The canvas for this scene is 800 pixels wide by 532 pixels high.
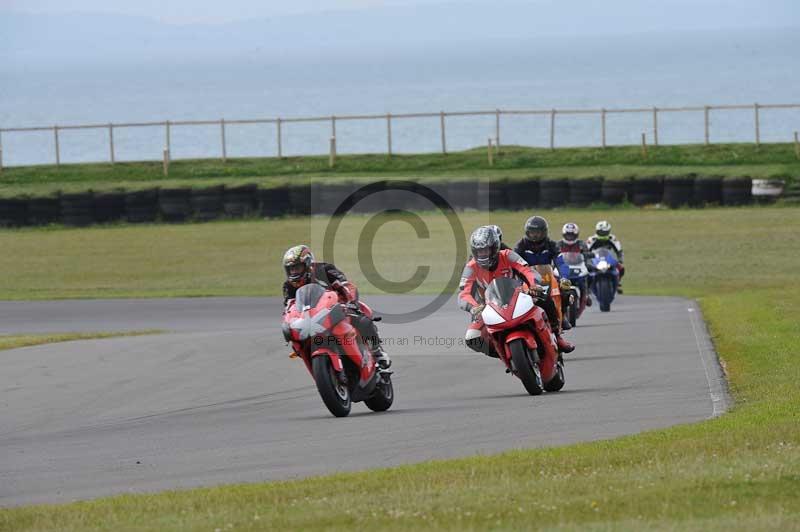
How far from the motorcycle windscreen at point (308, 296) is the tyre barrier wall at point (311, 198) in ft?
109

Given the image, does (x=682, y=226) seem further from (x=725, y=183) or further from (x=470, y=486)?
(x=470, y=486)

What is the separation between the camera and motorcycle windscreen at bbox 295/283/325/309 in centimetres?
1284

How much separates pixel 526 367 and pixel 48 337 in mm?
11673

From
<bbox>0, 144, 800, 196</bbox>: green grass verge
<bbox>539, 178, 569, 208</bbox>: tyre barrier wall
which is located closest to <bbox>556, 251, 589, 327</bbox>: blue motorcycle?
<bbox>539, 178, 569, 208</bbox>: tyre barrier wall

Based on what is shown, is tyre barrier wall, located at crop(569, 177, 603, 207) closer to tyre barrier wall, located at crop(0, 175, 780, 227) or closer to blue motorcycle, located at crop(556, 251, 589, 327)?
tyre barrier wall, located at crop(0, 175, 780, 227)

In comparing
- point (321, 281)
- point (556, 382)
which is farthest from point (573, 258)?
point (321, 281)

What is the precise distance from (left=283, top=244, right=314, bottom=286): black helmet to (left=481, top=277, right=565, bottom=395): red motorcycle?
190 cm

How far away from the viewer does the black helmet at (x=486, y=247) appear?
1435 cm

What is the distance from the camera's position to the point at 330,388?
42.0 feet

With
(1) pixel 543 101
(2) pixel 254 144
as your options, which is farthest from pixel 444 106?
(2) pixel 254 144

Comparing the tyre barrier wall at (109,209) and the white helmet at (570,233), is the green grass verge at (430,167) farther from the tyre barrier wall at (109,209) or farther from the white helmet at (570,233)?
the white helmet at (570,233)

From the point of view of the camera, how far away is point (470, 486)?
8984 millimetres

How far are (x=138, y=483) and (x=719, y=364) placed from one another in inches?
339

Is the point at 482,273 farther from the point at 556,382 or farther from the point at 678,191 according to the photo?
the point at 678,191
